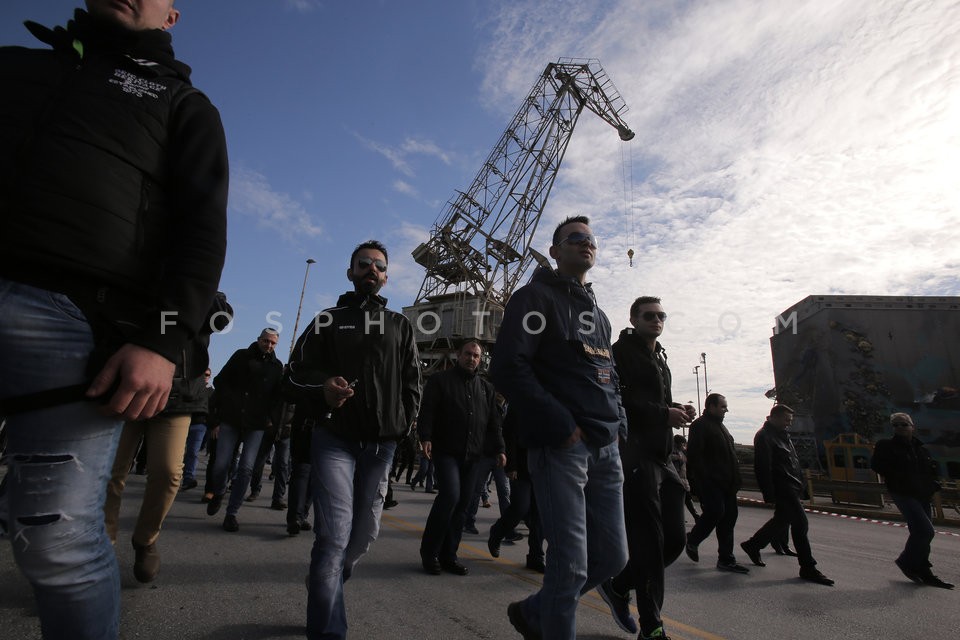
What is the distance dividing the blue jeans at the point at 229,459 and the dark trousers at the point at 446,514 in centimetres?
245

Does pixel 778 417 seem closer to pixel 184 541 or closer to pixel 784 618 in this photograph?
pixel 784 618

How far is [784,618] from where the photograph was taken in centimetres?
379

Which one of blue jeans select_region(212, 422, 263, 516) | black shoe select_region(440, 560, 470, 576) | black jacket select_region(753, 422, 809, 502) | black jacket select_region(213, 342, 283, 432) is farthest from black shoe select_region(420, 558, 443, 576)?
black jacket select_region(753, 422, 809, 502)

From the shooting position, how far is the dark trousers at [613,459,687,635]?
3156 mm

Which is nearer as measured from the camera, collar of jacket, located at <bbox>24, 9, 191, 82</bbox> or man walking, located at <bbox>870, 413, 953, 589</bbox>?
collar of jacket, located at <bbox>24, 9, 191, 82</bbox>

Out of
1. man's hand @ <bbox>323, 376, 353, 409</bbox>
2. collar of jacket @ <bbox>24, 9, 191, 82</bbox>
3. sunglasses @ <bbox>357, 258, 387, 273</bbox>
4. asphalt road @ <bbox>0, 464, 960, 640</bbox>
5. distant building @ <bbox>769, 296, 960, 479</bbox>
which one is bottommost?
asphalt road @ <bbox>0, 464, 960, 640</bbox>

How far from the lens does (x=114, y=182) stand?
4.46 feet

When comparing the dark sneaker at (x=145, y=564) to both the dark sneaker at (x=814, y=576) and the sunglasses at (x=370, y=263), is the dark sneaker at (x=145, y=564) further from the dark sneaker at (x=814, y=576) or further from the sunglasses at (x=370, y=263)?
the dark sneaker at (x=814, y=576)

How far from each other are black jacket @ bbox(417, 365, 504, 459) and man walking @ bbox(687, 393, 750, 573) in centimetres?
238

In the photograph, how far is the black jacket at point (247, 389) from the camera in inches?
244

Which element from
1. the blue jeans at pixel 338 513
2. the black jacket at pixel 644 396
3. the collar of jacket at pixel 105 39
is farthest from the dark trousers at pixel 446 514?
the collar of jacket at pixel 105 39

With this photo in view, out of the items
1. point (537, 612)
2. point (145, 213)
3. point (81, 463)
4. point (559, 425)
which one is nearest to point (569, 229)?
point (559, 425)

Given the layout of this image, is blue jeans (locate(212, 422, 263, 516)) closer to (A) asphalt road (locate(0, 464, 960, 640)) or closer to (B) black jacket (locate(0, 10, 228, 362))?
(A) asphalt road (locate(0, 464, 960, 640))

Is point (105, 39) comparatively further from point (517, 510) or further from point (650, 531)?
point (517, 510)
